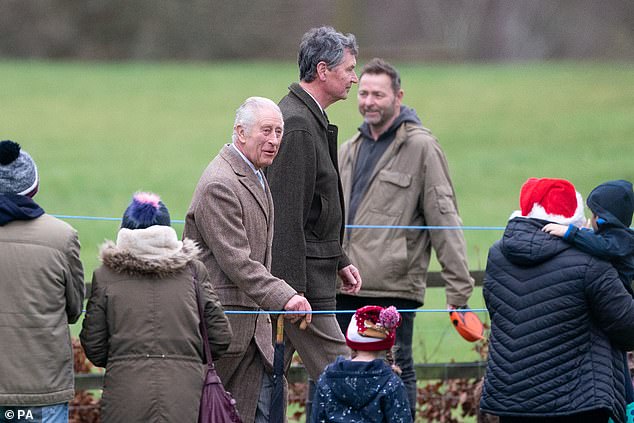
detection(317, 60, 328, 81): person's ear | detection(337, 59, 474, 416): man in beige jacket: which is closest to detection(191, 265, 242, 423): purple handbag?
detection(317, 60, 328, 81): person's ear

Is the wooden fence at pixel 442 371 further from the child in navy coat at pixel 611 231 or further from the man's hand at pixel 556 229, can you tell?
the man's hand at pixel 556 229

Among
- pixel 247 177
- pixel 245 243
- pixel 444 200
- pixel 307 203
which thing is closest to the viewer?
pixel 245 243

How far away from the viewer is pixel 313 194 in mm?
7113

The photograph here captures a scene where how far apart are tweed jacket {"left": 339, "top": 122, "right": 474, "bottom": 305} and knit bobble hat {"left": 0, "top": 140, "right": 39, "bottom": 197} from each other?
309 cm

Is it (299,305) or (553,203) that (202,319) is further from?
(553,203)

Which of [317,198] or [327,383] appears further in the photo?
[317,198]

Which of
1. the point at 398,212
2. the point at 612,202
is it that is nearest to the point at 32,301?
the point at 612,202

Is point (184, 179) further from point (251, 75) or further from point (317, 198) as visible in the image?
point (317, 198)

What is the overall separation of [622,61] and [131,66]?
16739 mm

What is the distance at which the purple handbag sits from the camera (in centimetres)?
601

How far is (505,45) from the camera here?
55.1 m

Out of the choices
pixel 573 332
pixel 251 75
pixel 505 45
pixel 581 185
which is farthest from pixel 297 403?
pixel 505 45

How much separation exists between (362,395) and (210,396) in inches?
27.3

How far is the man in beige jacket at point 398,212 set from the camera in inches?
336
